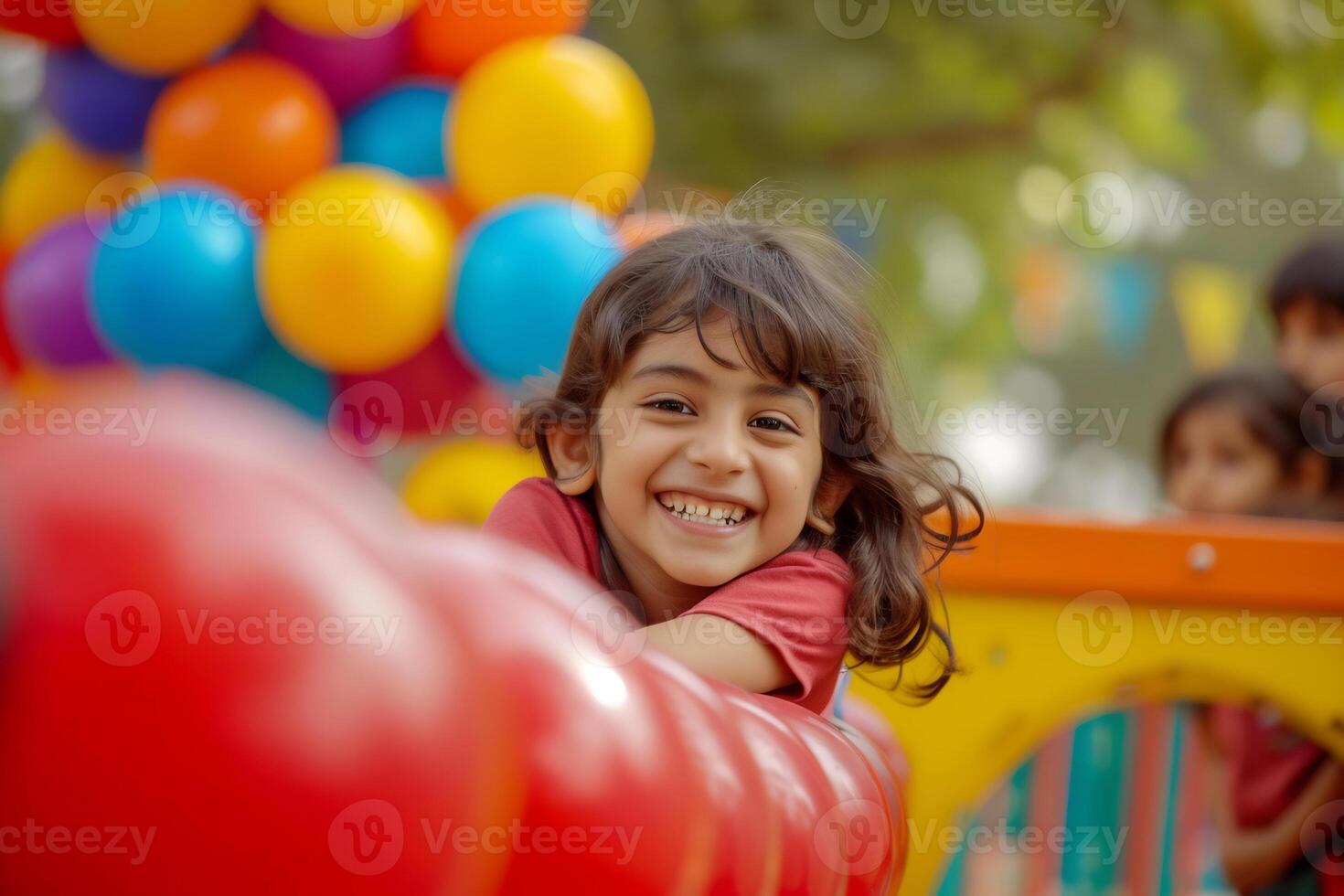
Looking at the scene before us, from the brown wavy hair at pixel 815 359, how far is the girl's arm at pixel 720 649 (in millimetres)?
131

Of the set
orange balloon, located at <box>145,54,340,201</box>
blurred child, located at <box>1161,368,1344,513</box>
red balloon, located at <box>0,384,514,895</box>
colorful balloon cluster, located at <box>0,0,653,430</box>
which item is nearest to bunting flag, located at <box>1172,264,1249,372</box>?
blurred child, located at <box>1161,368,1344,513</box>

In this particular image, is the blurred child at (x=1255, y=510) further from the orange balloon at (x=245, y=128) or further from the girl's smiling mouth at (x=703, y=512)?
the orange balloon at (x=245, y=128)

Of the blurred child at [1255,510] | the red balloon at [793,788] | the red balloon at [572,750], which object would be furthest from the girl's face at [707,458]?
the blurred child at [1255,510]

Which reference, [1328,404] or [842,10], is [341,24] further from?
[842,10]

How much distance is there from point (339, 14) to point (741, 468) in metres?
2.04

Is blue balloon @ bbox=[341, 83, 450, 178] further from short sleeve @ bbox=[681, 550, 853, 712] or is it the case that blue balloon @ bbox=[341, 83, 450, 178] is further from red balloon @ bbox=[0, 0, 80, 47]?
short sleeve @ bbox=[681, 550, 853, 712]

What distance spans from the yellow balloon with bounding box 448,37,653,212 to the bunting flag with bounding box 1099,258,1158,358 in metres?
4.81

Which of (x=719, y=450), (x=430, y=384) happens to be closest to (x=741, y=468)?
(x=719, y=450)

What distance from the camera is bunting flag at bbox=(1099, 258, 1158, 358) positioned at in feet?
23.9

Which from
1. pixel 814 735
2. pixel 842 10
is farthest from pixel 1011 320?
pixel 814 735

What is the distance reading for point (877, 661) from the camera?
1.43 meters

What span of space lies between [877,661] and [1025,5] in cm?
455

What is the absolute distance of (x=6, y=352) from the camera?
138 inches

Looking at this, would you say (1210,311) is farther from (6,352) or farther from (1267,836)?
(6,352)
